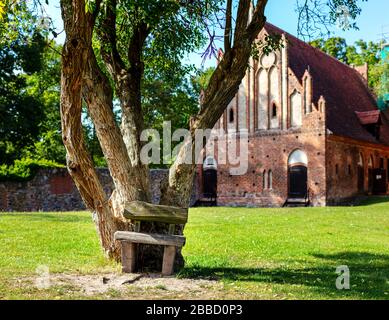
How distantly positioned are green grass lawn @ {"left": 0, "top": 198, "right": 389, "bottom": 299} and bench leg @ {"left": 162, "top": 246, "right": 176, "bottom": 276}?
279 millimetres

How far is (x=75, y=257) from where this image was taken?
932 cm

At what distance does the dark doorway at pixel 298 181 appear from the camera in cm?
2795

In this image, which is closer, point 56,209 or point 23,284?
point 23,284

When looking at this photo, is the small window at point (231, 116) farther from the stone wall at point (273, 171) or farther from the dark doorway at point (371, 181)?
the dark doorway at point (371, 181)

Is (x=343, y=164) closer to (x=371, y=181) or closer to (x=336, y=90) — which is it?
(x=371, y=181)

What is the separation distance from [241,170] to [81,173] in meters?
23.3

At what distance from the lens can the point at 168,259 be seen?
25.1 ft

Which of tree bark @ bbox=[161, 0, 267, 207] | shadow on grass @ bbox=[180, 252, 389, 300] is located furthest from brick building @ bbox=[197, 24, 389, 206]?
tree bark @ bbox=[161, 0, 267, 207]

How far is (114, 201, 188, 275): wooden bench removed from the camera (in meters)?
7.57

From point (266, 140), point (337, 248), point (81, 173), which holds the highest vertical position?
point (266, 140)
